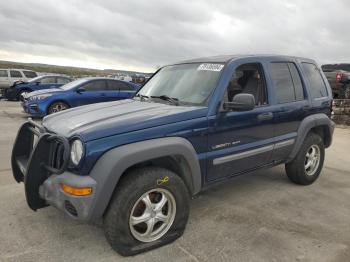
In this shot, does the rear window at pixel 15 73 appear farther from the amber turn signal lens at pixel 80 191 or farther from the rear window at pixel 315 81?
the amber turn signal lens at pixel 80 191

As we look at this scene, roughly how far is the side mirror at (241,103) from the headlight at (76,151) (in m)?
1.54

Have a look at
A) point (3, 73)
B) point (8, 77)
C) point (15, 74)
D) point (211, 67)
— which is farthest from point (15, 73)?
point (211, 67)

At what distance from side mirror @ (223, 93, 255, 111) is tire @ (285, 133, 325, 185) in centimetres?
168

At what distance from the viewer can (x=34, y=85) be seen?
54.3 feet

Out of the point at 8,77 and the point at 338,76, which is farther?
the point at 8,77

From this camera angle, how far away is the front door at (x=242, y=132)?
3641 millimetres

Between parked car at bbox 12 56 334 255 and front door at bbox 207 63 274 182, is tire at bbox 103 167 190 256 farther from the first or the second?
front door at bbox 207 63 274 182

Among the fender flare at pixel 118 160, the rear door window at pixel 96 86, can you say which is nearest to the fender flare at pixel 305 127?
the fender flare at pixel 118 160

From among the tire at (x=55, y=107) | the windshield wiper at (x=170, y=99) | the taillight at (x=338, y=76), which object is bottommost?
the tire at (x=55, y=107)

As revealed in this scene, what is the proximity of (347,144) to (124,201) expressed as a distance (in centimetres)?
680

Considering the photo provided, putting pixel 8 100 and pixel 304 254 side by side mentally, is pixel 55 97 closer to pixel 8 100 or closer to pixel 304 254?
pixel 8 100

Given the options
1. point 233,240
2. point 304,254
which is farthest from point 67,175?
point 304,254

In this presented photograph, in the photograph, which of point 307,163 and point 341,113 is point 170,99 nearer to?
point 307,163

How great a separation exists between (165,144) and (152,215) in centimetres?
66
